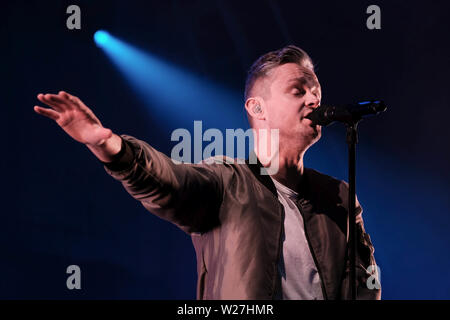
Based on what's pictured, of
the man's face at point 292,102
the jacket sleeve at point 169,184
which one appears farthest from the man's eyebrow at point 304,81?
the jacket sleeve at point 169,184

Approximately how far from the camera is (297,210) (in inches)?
79.4

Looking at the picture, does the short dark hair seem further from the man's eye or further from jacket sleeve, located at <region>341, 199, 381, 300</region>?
jacket sleeve, located at <region>341, 199, 381, 300</region>

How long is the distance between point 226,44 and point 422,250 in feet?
7.30

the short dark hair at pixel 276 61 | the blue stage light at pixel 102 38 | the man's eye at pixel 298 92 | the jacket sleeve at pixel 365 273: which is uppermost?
the blue stage light at pixel 102 38

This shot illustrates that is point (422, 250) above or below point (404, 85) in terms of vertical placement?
below

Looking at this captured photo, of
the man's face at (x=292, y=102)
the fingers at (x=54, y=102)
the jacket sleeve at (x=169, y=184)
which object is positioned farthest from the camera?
the man's face at (x=292, y=102)

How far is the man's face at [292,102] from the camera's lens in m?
2.05

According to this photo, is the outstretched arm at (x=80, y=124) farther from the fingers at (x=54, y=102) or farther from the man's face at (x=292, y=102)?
the man's face at (x=292, y=102)

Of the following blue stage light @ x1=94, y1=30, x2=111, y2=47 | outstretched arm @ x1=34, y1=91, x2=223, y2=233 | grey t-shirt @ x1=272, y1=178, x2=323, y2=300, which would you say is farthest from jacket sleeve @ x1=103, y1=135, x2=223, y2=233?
blue stage light @ x1=94, y1=30, x2=111, y2=47

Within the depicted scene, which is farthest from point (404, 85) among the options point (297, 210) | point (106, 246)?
point (106, 246)

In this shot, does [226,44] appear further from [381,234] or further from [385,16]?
[381,234]

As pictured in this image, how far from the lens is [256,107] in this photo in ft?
7.22

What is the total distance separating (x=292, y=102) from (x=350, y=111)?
1.39ft

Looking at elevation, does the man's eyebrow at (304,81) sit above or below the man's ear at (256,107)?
above
